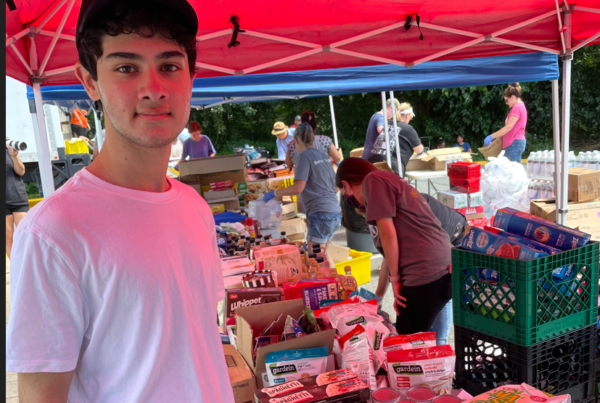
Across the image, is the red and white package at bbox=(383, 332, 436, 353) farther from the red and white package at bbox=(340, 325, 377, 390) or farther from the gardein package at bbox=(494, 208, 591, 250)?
the gardein package at bbox=(494, 208, 591, 250)

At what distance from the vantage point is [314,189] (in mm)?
5191

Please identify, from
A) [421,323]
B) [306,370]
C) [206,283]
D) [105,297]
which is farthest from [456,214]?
[105,297]

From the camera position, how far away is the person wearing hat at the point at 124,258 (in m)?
0.87

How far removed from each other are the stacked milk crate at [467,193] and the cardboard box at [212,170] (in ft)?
8.54

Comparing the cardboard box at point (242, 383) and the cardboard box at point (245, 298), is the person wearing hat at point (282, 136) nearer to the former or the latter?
the cardboard box at point (245, 298)

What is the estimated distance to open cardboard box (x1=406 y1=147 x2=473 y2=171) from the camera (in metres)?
8.36

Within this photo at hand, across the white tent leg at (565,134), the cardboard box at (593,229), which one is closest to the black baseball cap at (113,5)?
the white tent leg at (565,134)

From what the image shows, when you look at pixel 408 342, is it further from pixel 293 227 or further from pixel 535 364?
pixel 293 227

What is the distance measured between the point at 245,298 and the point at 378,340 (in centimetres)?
75

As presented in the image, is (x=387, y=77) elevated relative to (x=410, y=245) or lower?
elevated

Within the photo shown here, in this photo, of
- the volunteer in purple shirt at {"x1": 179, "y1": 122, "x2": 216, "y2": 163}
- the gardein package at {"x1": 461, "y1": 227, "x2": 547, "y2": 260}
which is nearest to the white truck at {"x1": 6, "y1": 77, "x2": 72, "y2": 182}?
the volunteer in purple shirt at {"x1": 179, "y1": 122, "x2": 216, "y2": 163}

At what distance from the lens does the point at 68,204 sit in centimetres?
95

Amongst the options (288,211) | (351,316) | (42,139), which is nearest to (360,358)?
(351,316)

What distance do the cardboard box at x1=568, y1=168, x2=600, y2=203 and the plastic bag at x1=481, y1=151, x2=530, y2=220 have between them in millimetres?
1837
